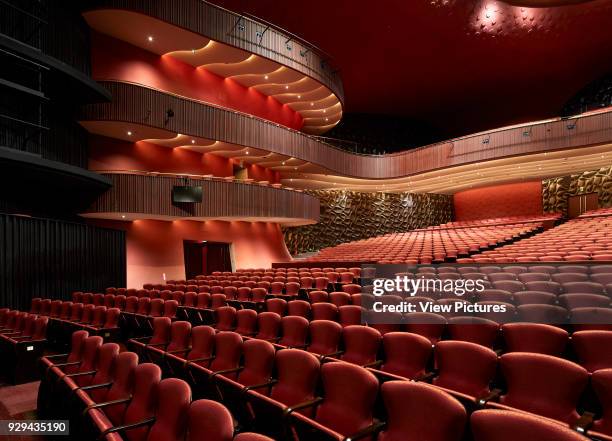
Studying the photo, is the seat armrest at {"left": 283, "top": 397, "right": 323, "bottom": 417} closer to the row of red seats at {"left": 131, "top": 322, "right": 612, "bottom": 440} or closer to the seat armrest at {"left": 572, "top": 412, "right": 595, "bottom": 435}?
the row of red seats at {"left": 131, "top": 322, "right": 612, "bottom": 440}

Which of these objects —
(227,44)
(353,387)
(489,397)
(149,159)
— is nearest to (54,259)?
(149,159)

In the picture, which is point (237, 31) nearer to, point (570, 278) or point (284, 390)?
point (570, 278)

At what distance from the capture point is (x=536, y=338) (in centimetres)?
245

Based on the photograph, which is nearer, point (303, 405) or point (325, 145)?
point (303, 405)

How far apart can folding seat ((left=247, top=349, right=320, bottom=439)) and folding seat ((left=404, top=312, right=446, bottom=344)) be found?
112 centimetres

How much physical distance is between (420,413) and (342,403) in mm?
470

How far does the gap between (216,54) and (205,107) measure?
1411 millimetres

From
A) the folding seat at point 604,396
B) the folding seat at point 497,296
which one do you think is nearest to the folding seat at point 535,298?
the folding seat at point 497,296

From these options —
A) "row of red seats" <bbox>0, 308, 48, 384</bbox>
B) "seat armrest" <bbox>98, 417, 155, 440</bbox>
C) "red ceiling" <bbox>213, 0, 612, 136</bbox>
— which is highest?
"red ceiling" <bbox>213, 0, 612, 136</bbox>

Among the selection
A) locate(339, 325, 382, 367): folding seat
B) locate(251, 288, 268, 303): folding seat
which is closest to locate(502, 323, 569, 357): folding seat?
locate(339, 325, 382, 367): folding seat

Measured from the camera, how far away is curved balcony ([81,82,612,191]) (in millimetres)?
8297

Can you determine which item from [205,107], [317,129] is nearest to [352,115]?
[317,129]

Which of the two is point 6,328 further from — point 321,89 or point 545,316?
point 321,89

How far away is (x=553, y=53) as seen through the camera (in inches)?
469
